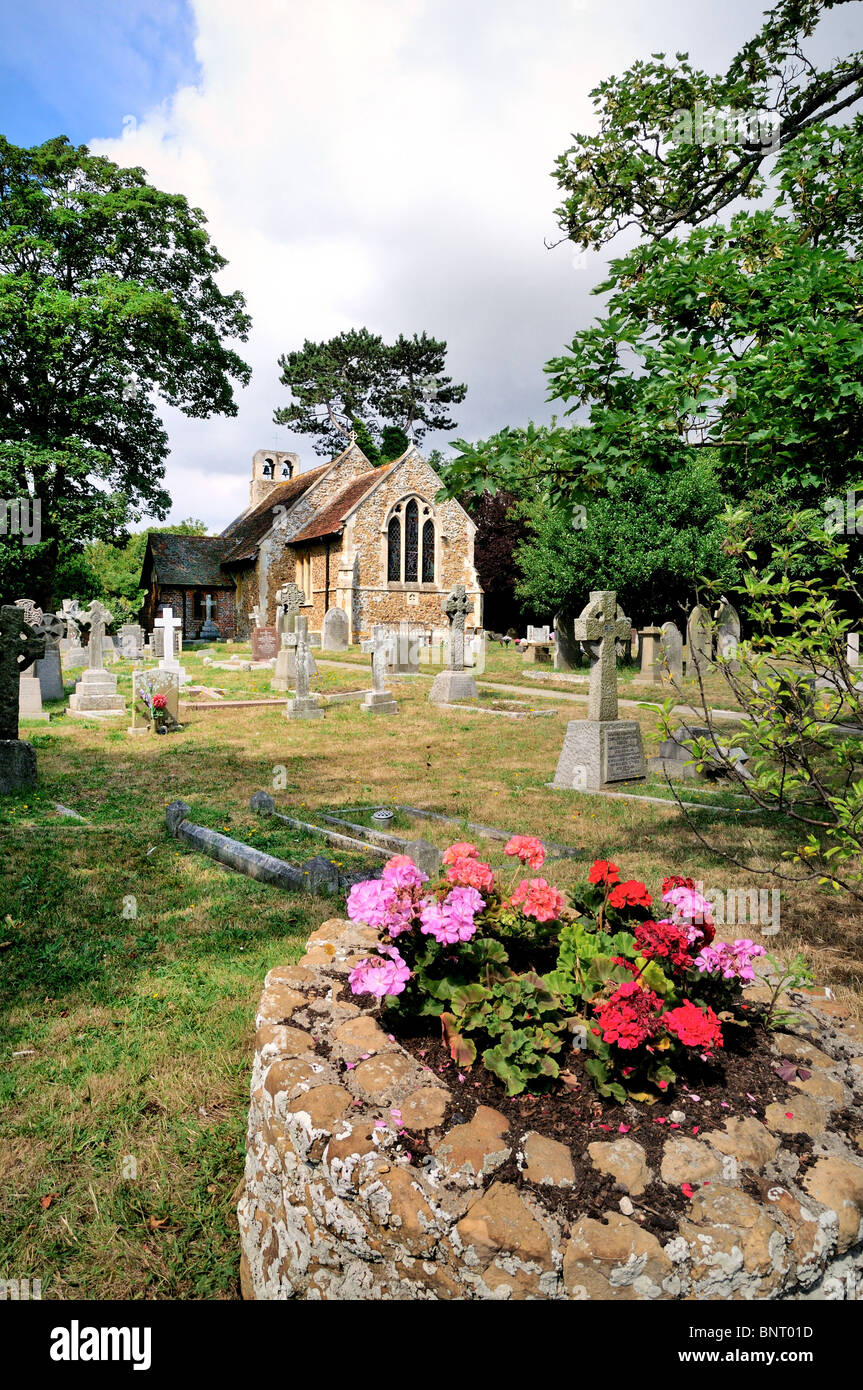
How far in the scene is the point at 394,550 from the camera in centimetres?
3431

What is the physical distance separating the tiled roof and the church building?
0.08 m

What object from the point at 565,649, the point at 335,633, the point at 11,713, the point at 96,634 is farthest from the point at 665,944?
the point at 335,633

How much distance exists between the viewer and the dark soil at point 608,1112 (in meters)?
1.83

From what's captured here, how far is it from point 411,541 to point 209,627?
1113cm

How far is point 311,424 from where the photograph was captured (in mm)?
47938

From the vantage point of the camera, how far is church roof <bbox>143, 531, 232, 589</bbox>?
37.6 meters

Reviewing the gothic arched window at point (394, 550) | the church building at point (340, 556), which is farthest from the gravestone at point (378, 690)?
the gothic arched window at point (394, 550)

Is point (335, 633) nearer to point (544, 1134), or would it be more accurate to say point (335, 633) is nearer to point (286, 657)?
point (286, 657)

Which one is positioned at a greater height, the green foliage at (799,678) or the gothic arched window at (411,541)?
the gothic arched window at (411,541)

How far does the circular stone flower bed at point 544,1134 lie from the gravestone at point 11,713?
6784 millimetres

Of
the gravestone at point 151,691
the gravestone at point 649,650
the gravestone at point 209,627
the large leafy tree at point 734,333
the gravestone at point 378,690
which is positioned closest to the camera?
the large leafy tree at point 734,333

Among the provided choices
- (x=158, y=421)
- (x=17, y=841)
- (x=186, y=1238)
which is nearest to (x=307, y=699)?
(x=17, y=841)

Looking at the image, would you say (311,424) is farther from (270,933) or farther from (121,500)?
(270,933)

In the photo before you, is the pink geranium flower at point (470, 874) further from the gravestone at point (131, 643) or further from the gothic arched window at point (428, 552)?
the gothic arched window at point (428, 552)
